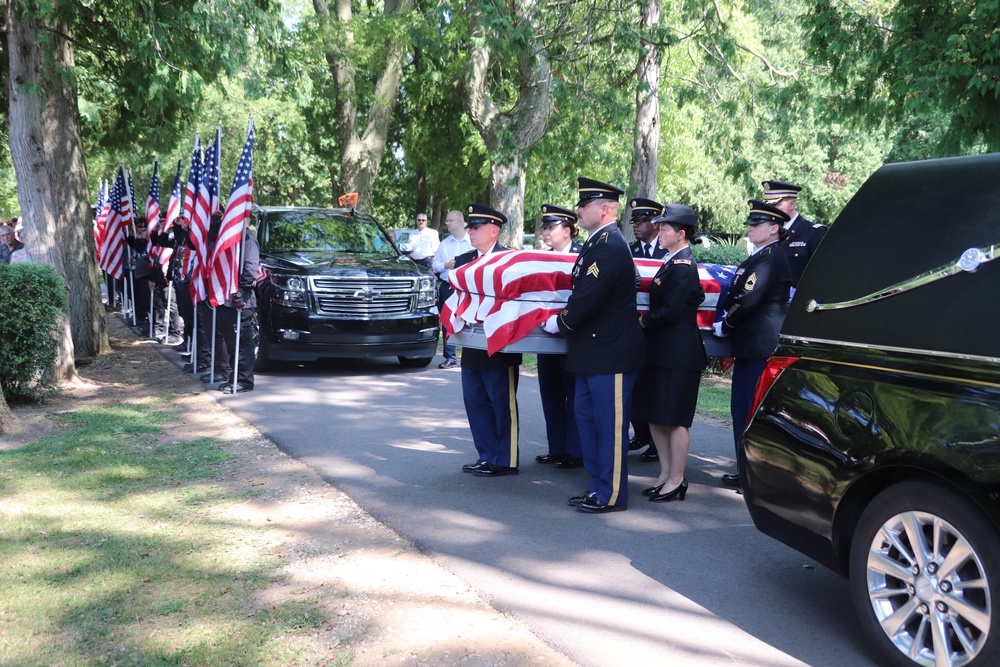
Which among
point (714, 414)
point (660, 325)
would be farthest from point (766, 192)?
point (714, 414)

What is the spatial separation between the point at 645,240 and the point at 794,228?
1.21 m

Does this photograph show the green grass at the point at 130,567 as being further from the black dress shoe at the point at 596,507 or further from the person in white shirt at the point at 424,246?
the person in white shirt at the point at 424,246

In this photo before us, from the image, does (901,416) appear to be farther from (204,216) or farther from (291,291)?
(204,216)

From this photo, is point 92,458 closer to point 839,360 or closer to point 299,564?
point 299,564

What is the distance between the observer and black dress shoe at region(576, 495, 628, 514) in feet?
20.3

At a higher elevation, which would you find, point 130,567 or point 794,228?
point 794,228

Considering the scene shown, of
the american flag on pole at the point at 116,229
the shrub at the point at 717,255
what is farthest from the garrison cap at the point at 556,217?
the american flag on pole at the point at 116,229

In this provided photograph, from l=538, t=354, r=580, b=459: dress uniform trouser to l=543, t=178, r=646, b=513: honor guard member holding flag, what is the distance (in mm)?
1165

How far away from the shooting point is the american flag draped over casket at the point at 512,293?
6434 millimetres

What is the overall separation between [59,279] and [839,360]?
27.4 ft

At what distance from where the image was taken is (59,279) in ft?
32.5

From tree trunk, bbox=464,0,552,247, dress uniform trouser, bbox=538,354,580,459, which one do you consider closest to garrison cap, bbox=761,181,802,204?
dress uniform trouser, bbox=538,354,580,459

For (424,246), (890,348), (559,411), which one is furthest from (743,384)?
(424,246)

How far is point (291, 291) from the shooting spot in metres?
11.9
